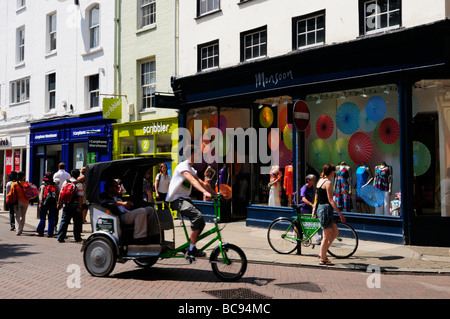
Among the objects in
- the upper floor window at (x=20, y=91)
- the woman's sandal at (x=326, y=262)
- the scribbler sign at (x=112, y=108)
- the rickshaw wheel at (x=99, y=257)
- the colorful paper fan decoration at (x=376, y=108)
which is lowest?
the woman's sandal at (x=326, y=262)

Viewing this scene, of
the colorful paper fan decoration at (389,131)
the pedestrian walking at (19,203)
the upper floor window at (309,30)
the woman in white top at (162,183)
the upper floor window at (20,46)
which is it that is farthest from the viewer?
the upper floor window at (20,46)

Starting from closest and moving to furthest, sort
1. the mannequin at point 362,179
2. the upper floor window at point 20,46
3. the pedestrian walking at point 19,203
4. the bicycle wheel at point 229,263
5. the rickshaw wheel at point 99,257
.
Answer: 1. the bicycle wheel at point 229,263
2. the rickshaw wheel at point 99,257
3. the mannequin at point 362,179
4. the pedestrian walking at point 19,203
5. the upper floor window at point 20,46

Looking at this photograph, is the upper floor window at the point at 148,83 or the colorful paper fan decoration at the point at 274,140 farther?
the upper floor window at the point at 148,83

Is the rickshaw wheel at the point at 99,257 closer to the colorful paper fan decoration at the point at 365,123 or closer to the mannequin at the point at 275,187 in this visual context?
the mannequin at the point at 275,187

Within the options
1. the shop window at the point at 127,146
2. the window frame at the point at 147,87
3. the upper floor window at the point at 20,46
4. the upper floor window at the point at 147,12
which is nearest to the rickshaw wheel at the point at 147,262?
the window frame at the point at 147,87

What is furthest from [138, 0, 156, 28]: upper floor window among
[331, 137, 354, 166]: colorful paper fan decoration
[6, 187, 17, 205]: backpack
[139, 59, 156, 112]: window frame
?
[331, 137, 354, 166]: colorful paper fan decoration

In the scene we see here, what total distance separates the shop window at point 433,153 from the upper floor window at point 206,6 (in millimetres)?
7952

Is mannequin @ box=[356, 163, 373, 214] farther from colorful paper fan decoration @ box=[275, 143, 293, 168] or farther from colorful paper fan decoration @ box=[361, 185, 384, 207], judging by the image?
colorful paper fan decoration @ box=[275, 143, 293, 168]

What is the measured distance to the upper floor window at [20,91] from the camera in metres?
26.3

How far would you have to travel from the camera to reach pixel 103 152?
67.1 feet

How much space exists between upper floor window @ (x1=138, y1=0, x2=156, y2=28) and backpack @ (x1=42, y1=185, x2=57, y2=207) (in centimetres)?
897
